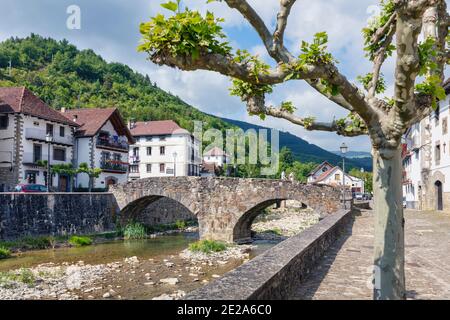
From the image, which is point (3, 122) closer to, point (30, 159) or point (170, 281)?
point (30, 159)

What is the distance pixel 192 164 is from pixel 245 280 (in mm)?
57073

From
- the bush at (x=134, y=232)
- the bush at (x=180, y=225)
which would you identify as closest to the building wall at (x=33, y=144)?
the bush at (x=134, y=232)

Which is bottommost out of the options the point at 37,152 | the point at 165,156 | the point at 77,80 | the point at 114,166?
the point at 114,166

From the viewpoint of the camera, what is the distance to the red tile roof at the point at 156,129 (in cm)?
5831

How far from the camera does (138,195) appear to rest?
31656 mm

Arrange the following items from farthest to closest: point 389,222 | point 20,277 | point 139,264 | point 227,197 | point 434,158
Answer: point 434,158 < point 227,197 < point 139,264 < point 20,277 < point 389,222

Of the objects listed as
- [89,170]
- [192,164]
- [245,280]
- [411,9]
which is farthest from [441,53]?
[192,164]

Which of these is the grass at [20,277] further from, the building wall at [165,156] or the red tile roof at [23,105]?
the building wall at [165,156]

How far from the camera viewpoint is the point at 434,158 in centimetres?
3114

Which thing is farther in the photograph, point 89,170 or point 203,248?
point 89,170

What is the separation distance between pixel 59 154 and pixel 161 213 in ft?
32.1

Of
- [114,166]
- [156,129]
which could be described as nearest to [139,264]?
[114,166]

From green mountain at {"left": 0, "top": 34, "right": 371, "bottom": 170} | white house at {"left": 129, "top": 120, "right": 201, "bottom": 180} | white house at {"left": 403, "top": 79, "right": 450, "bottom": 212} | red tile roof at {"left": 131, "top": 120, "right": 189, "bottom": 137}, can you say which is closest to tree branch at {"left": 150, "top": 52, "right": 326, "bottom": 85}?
white house at {"left": 403, "top": 79, "right": 450, "bottom": 212}

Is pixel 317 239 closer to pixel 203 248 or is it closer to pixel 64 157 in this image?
pixel 203 248
